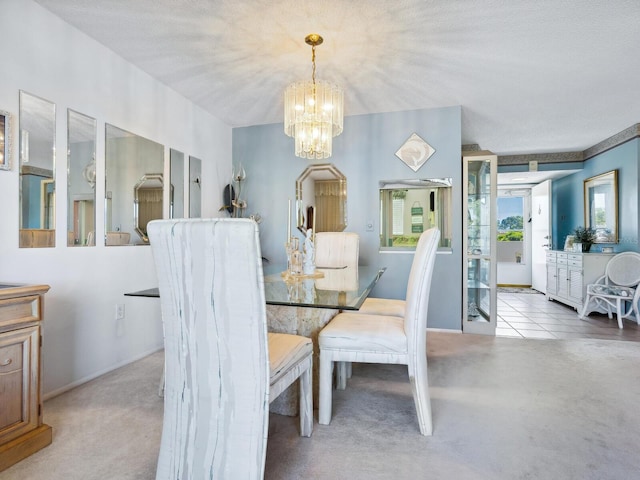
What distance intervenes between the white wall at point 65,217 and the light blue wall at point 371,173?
128 cm

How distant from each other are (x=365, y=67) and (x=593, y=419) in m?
2.78

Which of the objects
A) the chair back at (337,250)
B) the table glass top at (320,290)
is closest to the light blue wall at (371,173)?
the chair back at (337,250)

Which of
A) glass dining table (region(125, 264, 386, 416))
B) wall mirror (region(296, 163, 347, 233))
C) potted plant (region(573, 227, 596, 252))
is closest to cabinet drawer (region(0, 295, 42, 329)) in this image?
glass dining table (region(125, 264, 386, 416))

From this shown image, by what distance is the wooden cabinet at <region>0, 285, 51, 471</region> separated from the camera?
1461 mm

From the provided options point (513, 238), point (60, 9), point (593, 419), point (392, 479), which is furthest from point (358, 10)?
point (513, 238)

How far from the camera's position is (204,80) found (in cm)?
306

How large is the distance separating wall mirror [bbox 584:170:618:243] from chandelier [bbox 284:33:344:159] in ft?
14.6

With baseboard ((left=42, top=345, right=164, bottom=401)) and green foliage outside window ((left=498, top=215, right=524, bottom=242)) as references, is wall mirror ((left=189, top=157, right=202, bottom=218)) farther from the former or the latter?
green foliage outside window ((left=498, top=215, right=524, bottom=242))

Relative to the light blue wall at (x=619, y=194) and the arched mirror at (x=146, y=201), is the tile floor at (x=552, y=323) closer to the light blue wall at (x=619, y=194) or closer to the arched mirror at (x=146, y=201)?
the light blue wall at (x=619, y=194)

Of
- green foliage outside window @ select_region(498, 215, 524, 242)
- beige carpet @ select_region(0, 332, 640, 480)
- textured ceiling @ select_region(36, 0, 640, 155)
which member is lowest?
beige carpet @ select_region(0, 332, 640, 480)

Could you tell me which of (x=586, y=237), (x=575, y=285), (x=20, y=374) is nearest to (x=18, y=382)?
(x=20, y=374)

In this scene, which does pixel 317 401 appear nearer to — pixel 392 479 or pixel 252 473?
pixel 392 479

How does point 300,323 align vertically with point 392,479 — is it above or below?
above

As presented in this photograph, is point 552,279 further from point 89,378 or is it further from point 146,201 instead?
point 89,378
